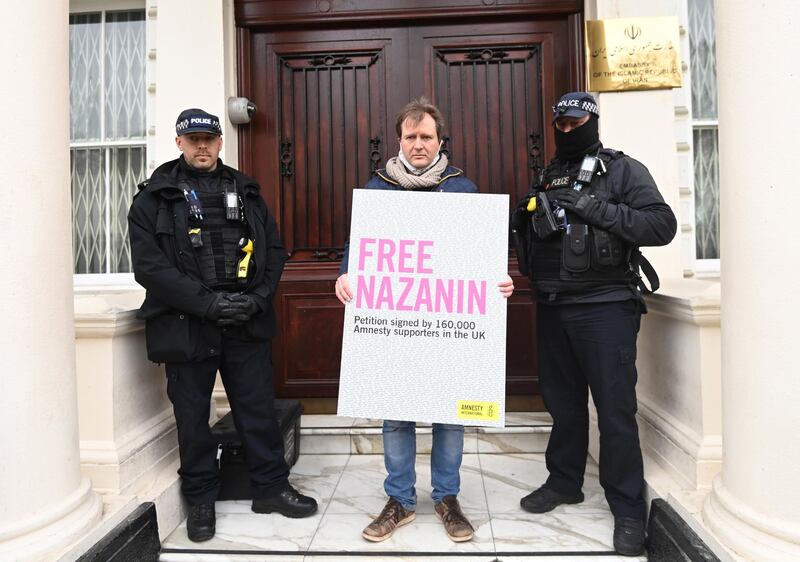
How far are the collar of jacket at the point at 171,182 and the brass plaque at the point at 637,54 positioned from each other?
93.6 inches

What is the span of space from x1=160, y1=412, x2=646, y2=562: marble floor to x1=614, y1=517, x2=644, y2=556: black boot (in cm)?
4

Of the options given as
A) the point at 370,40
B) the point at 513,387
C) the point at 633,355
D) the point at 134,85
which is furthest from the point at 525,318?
the point at 134,85

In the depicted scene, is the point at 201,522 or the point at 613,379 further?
the point at 201,522

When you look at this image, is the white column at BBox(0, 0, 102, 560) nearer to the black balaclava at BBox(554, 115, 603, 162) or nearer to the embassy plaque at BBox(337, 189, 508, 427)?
the embassy plaque at BBox(337, 189, 508, 427)

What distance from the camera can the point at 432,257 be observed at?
108 inches

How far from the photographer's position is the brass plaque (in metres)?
3.86

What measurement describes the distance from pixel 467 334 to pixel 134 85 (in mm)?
3338

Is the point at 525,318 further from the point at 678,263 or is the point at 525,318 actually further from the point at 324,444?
the point at 324,444

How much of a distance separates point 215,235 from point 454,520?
182cm

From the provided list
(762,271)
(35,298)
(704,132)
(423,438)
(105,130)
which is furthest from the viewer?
(105,130)

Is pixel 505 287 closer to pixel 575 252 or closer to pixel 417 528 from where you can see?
pixel 575 252

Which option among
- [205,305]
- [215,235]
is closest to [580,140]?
[215,235]

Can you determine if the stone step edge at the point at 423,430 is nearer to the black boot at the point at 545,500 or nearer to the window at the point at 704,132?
the black boot at the point at 545,500

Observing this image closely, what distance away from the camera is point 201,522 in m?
2.93
